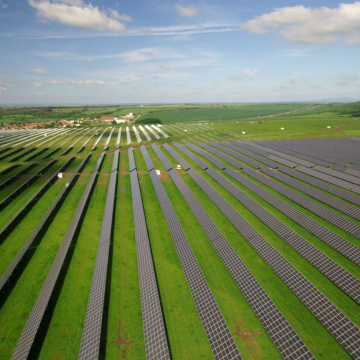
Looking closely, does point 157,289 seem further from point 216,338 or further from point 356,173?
point 356,173

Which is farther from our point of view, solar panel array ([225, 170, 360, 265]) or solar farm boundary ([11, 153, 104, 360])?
solar panel array ([225, 170, 360, 265])

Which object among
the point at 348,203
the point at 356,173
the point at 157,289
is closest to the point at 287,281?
the point at 157,289

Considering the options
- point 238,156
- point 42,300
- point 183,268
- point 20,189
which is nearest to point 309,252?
point 183,268

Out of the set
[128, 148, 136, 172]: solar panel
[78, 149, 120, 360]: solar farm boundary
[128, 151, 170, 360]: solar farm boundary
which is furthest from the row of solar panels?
[128, 148, 136, 172]: solar panel

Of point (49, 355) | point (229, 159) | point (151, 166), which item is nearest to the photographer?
point (49, 355)

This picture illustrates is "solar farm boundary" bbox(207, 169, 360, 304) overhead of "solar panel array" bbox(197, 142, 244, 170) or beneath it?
beneath

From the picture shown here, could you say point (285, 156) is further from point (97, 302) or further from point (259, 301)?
point (97, 302)

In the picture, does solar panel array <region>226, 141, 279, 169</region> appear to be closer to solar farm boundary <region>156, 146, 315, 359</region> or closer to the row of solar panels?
solar farm boundary <region>156, 146, 315, 359</region>
